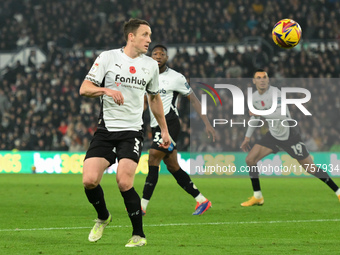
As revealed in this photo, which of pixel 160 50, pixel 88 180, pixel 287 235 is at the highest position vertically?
pixel 160 50

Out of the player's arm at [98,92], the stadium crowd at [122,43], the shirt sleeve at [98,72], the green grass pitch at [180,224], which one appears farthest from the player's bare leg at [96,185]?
the stadium crowd at [122,43]

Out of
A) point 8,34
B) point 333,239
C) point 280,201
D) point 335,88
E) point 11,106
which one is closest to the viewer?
point 333,239

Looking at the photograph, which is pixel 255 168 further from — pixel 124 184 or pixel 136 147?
pixel 124 184

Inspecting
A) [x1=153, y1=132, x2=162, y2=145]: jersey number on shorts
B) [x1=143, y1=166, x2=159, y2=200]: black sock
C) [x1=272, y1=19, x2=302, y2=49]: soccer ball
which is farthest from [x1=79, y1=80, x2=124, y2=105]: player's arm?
[x1=272, y1=19, x2=302, y2=49]: soccer ball

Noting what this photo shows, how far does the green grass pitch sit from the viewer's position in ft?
22.2

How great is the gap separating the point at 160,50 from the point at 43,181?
9.73 m

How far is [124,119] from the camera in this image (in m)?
6.93

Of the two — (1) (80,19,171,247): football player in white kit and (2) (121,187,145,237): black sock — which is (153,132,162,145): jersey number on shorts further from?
(2) (121,187,145,237): black sock

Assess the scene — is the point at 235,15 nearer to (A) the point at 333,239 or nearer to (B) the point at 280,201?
(B) the point at 280,201

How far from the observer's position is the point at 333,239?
292 inches

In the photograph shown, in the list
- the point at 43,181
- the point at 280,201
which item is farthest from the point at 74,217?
the point at 43,181

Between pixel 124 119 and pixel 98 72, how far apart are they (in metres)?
0.55

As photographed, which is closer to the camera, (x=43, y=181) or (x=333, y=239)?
(x=333, y=239)

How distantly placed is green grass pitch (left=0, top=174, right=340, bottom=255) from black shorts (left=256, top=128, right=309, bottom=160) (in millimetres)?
919
